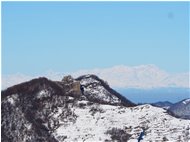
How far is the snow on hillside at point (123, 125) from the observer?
36656mm

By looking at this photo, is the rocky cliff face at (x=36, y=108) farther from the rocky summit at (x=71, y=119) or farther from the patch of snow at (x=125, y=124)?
Answer: the patch of snow at (x=125, y=124)

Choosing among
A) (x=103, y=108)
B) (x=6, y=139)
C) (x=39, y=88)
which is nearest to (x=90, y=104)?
(x=103, y=108)

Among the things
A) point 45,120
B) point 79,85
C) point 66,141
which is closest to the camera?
point 66,141

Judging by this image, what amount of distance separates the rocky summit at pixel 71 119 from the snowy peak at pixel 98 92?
52.9 inches

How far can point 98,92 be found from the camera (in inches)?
1788

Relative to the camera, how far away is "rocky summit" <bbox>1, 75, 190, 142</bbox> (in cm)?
3697

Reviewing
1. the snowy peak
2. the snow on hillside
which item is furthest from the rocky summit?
the snowy peak

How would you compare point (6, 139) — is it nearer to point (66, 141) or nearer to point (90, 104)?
point (66, 141)

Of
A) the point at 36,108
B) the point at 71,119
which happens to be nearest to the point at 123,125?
the point at 71,119

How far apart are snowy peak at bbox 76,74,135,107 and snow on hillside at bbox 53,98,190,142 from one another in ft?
12.2

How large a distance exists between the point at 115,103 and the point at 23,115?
7863 mm

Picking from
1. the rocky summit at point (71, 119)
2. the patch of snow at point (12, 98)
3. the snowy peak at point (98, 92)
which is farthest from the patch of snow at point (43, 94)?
the snowy peak at point (98, 92)

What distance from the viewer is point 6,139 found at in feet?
122

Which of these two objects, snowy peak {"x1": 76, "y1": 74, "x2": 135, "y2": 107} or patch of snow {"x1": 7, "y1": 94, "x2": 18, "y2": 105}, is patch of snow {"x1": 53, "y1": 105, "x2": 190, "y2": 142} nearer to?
patch of snow {"x1": 7, "y1": 94, "x2": 18, "y2": 105}
